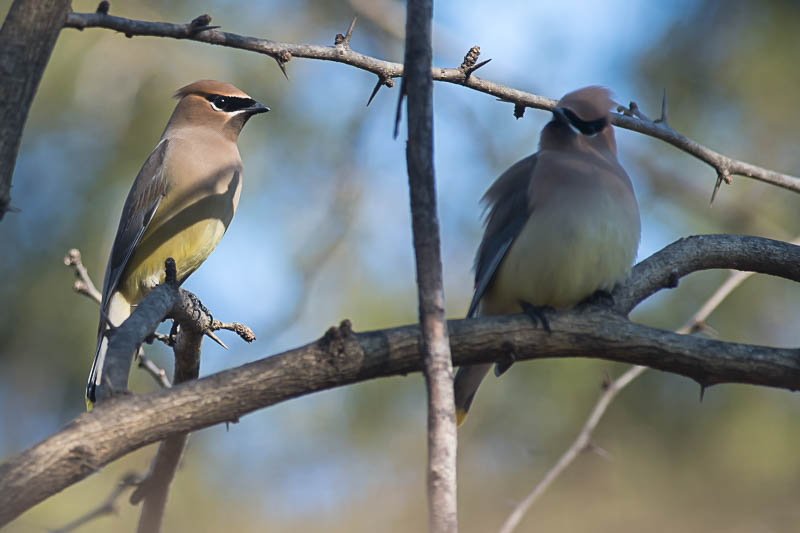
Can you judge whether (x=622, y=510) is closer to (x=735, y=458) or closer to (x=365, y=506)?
(x=735, y=458)

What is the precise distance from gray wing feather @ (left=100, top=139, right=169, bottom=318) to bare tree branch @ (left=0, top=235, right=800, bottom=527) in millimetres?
2790

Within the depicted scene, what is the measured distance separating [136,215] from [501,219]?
2315mm

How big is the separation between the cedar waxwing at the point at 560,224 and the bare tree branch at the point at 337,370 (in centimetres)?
29

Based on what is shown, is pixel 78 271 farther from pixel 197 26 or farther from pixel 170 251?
pixel 197 26

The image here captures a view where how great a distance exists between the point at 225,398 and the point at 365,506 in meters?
4.86

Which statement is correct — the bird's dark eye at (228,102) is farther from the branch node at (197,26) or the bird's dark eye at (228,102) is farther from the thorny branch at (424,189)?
the thorny branch at (424,189)

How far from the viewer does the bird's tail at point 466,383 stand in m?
3.98

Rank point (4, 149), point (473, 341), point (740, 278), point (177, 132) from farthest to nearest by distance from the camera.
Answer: point (177, 132), point (740, 278), point (473, 341), point (4, 149)

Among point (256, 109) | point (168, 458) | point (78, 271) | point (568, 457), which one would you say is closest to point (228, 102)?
point (256, 109)

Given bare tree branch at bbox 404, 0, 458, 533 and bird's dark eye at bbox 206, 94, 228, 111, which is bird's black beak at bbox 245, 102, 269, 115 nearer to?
bird's dark eye at bbox 206, 94, 228, 111

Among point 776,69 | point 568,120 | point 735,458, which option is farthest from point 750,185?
point 568,120

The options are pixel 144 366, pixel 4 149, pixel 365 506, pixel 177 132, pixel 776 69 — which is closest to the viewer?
pixel 4 149

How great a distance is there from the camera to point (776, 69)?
9188mm

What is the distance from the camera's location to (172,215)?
17.2 feet
